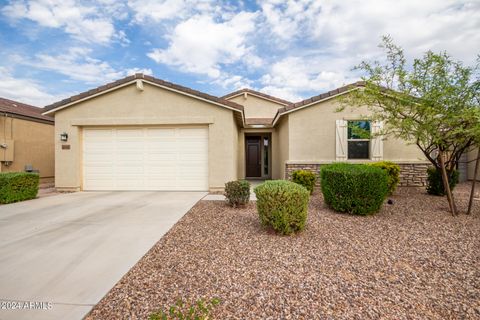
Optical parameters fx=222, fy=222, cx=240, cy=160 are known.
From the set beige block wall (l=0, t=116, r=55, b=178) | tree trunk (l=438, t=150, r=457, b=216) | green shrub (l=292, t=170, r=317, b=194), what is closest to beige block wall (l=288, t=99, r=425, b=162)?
green shrub (l=292, t=170, r=317, b=194)

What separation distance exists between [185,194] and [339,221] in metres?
5.15

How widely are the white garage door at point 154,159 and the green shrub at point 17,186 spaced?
5.90 feet

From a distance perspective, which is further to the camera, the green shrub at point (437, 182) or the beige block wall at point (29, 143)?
the beige block wall at point (29, 143)

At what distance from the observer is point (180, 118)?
27.3ft

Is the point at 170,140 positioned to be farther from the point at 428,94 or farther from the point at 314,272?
the point at 428,94

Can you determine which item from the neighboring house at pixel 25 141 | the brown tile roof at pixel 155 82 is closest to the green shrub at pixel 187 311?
the brown tile roof at pixel 155 82

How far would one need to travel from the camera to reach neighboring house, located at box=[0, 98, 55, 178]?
9594 millimetres

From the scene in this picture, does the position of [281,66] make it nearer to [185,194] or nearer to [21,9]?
[185,194]

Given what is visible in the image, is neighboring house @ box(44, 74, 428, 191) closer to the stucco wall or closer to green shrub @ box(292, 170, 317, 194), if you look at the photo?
the stucco wall

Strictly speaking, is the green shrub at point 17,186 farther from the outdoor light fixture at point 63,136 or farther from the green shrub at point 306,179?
the green shrub at point 306,179

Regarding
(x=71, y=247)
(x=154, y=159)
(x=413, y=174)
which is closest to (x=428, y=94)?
(x=413, y=174)

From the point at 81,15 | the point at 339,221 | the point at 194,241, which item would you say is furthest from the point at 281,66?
the point at 194,241

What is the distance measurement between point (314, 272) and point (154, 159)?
7371mm

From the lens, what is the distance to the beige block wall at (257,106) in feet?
47.8
